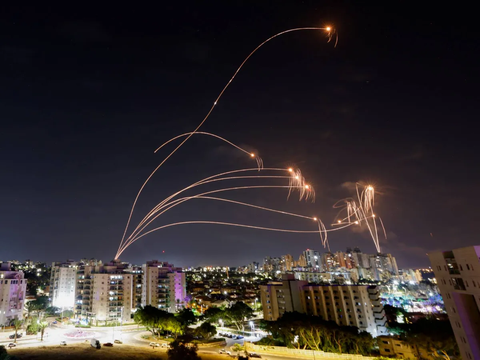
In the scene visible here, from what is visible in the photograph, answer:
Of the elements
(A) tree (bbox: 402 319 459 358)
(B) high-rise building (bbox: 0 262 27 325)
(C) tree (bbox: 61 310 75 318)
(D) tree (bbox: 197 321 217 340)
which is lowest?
(A) tree (bbox: 402 319 459 358)

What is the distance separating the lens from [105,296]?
232 feet

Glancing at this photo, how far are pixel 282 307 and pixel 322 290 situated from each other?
9935mm

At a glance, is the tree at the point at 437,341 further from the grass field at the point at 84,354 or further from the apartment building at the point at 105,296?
the apartment building at the point at 105,296

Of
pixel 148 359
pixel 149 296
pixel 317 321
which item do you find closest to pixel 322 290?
pixel 317 321

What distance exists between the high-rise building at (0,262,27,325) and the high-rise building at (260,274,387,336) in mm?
60468

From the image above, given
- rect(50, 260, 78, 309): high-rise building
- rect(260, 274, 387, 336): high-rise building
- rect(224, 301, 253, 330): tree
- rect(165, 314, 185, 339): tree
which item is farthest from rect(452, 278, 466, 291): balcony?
rect(50, 260, 78, 309): high-rise building

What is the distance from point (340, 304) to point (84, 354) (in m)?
44.5

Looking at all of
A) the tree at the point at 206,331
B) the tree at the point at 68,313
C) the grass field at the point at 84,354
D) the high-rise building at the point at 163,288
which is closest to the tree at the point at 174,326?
the tree at the point at 206,331

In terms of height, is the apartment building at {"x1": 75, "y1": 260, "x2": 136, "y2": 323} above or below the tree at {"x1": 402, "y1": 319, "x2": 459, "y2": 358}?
above

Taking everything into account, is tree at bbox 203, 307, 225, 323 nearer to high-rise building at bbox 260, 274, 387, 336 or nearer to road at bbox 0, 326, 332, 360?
road at bbox 0, 326, 332, 360

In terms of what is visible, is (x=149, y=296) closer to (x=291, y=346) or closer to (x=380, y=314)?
(x=291, y=346)

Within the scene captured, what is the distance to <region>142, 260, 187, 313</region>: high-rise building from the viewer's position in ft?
264

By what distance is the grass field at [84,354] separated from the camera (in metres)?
32.0

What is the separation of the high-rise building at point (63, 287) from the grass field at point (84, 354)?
54.2 meters
